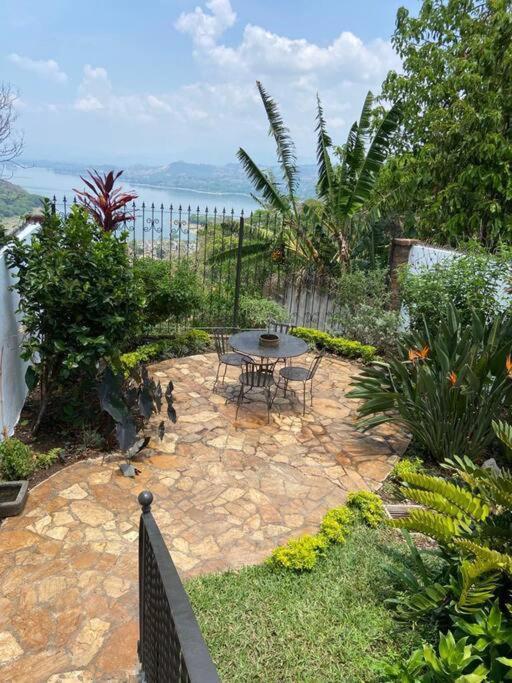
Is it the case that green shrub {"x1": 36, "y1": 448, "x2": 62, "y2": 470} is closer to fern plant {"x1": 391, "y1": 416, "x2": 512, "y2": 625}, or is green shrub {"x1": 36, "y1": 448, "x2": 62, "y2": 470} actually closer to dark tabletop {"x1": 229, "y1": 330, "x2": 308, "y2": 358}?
dark tabletop {"x1": 229, "y1": 330, "x2": 308, "y2": 358}

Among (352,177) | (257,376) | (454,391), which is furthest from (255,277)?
(454,391)

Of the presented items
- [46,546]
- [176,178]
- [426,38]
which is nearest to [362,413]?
[46,546]

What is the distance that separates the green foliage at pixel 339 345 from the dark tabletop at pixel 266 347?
5.76ft

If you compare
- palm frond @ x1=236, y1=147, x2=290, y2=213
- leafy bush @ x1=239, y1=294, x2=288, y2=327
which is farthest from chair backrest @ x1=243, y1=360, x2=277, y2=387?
palm frond @ x1=236, y1=147, x2=290, y2=213

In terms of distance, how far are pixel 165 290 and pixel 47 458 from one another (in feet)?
11.4

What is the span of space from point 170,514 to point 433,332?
409 centimetres

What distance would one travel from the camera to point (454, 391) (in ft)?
14.8

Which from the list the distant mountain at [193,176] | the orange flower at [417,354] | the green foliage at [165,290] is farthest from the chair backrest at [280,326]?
the distant mountain at [193,176]

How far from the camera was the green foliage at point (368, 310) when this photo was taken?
314 inches

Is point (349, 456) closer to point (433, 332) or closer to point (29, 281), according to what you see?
point (433, 332)

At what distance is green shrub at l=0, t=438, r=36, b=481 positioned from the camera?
13.2 feet

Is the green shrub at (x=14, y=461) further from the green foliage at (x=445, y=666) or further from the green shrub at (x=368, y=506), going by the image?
the green foliage at (x=445, y=666)

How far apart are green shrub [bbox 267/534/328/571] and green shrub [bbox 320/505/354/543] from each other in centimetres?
15

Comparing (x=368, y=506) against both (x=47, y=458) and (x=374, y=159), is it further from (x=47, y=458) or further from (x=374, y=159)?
(x=374, y=159)
